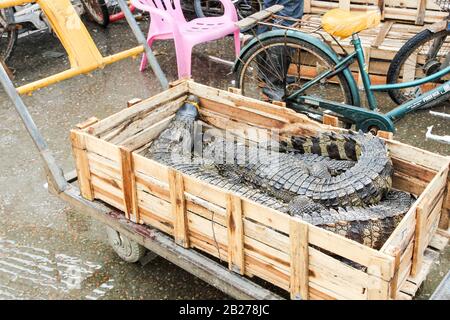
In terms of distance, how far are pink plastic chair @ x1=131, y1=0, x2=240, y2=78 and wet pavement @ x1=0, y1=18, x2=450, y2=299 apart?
1.66ft

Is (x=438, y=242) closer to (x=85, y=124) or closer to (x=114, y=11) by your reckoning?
(x=85, y=124)

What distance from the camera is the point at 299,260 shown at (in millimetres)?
2688

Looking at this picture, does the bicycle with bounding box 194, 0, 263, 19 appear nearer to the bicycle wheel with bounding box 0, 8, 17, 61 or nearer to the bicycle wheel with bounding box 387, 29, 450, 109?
the bicycle wheel with bounding box 0, 8, 17, 61

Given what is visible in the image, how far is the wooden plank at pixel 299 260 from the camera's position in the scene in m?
2.62

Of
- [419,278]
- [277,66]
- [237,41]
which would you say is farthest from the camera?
[237,41]

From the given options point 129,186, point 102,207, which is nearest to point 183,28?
point 102,207

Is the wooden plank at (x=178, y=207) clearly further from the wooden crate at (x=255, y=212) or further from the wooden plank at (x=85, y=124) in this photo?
the wooden plank at (x=85, y=124)

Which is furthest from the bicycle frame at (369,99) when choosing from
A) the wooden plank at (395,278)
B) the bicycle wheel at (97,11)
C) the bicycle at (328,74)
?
the bicycle wheel at (97,11)

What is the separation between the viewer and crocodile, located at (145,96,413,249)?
3.01 metres

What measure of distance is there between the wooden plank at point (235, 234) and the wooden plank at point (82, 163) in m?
1.09

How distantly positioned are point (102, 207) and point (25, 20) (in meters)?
4.21

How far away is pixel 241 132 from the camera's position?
4039 mm
